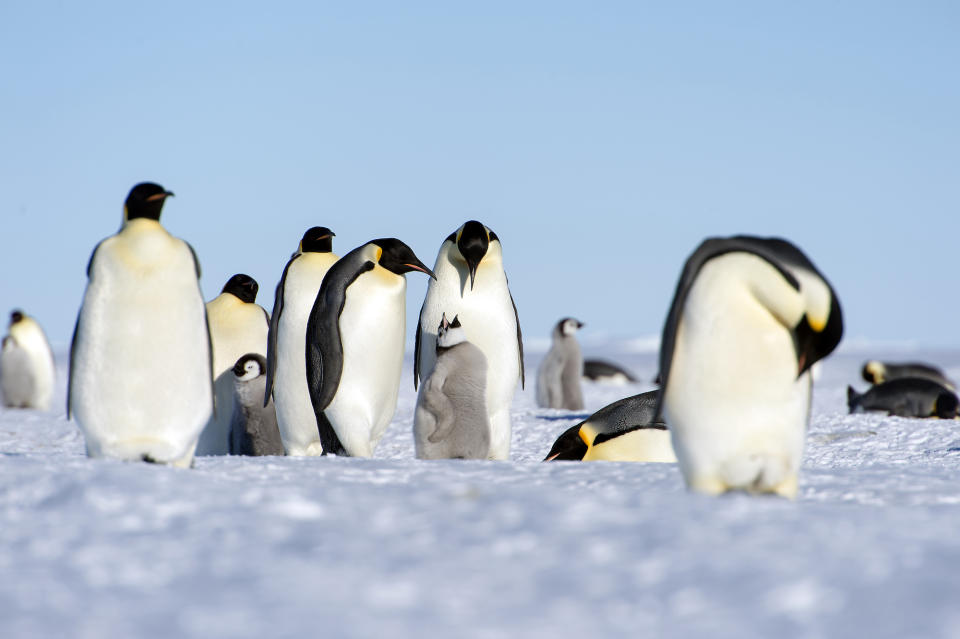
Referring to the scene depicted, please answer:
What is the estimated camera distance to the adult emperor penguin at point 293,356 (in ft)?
20.1

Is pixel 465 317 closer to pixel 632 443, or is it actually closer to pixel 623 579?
pixel 632 443

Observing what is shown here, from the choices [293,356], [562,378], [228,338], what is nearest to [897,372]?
[562,378]

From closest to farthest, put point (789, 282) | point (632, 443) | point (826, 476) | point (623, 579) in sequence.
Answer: point (623, 579), point (789, 282), point (826, 476), point (632, 443)

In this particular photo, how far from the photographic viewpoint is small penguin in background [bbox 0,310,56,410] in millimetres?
15164

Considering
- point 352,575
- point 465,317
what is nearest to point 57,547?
point 352,575

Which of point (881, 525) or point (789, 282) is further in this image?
point (789, 282)

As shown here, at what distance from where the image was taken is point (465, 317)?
5949mm

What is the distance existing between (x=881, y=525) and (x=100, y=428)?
8.52 feet

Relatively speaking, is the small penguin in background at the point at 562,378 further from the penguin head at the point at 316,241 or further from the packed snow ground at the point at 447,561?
the packed snow ground at the point at 447,561

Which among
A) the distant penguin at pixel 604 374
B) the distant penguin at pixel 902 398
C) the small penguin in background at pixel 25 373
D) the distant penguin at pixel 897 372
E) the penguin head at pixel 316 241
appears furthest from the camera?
the distant penguin at pixel 604 374

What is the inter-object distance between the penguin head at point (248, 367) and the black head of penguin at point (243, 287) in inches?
25.5

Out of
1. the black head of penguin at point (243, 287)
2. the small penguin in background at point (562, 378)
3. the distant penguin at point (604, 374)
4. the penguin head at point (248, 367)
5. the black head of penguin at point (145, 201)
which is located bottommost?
the distant penguin at point (604, 374)

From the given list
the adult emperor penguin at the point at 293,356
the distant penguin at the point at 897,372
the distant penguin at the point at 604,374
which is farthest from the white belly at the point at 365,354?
the distant penguin at the point at 604,374

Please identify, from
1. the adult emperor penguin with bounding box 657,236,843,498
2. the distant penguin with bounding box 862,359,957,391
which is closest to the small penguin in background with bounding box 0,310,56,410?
the distant penguin with bounding box 862,359,957,391
